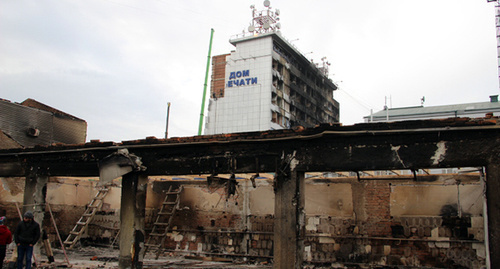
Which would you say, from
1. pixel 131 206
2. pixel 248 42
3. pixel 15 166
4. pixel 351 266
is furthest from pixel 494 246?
pixel 248 42

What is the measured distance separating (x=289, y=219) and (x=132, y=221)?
4.37 m

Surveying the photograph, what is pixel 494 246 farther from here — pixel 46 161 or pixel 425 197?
pixel 46 161

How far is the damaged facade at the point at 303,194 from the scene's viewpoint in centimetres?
806

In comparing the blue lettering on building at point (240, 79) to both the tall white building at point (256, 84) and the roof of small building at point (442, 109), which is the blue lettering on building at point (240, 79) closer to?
the tall white building at point (256, 84)

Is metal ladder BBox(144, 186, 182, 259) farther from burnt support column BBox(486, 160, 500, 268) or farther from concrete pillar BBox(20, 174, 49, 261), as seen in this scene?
burnt support column BBox(486, 160, 500, 268)

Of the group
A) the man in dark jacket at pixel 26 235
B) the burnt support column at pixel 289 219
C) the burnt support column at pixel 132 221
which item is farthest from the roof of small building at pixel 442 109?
the man in dark jacket at pixel 26 235

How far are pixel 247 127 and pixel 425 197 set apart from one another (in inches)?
1456

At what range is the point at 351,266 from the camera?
38.1ft

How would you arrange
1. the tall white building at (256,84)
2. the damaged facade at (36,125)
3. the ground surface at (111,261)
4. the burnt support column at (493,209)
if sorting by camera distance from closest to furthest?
the burnt support column at (493,209) → the ground surface at (111,261) → the damaged facade at (36,125) → the tall white building at (256,84)

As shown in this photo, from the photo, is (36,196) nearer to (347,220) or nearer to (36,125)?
(36,125)

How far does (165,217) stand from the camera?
14.4m

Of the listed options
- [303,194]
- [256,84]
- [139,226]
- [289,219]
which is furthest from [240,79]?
[289,219]

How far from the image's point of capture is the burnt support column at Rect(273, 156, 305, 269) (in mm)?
8719

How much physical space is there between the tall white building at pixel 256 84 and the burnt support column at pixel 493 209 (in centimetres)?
3949
